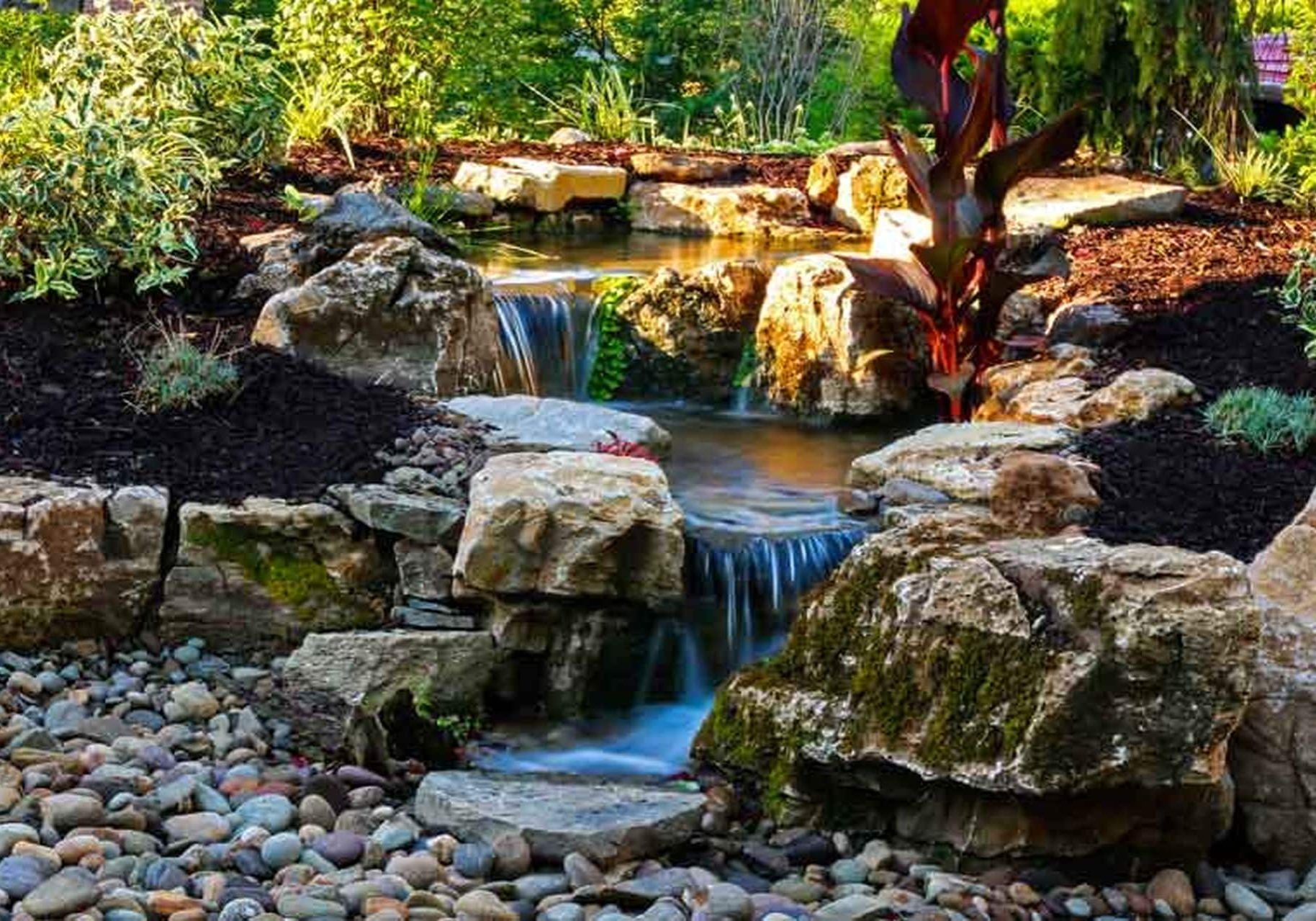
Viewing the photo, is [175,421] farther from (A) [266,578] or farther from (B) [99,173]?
(B) [99,173]

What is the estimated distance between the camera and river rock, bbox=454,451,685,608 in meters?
5.21

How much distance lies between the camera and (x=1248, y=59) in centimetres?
1099

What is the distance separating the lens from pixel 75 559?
5289 mm

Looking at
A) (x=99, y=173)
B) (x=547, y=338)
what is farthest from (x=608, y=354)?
(x=99, y=173)

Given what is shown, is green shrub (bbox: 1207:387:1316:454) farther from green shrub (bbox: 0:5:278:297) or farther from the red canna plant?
green shrub (bbox: 0:5:278:297)

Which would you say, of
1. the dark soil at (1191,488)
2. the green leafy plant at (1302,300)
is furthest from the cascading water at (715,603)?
the green leafy plant at (1302,300)

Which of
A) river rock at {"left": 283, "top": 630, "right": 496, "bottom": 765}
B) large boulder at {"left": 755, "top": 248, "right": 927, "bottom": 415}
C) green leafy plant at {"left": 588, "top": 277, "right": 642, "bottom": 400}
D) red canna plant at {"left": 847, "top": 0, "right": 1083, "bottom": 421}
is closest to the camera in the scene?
river rock at {"left": 283, "top": 630, "right": 496, "bottom": 765}

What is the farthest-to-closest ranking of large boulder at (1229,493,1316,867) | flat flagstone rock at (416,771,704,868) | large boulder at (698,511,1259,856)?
1. large boulder at (1229,493,1316,867)
2. flat flagstone rock at (416,771,704,868)
3. large boulder at (698,511,1259,856)

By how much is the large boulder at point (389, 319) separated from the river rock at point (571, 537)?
1.68 m

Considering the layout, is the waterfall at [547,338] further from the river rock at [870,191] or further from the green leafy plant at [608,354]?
the river rock at [870,191]

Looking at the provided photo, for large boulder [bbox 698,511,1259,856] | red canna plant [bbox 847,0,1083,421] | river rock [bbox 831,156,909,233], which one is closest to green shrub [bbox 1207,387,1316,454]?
red canna plant [bbox 847,0,1083,421]

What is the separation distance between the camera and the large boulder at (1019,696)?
392cm

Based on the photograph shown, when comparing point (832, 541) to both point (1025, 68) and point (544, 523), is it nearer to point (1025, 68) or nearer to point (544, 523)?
point (544, 523)

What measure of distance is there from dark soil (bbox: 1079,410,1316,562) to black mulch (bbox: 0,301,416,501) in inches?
100
